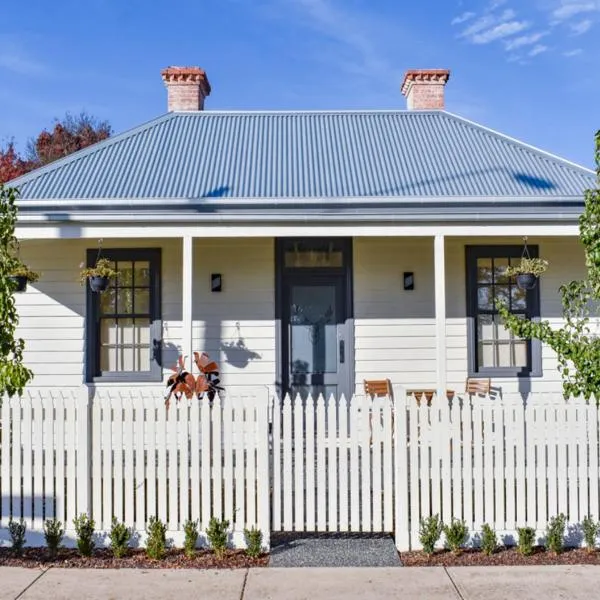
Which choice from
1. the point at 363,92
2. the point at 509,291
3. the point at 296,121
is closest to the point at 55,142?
the point at 363,92

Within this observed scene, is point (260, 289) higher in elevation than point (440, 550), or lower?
higher

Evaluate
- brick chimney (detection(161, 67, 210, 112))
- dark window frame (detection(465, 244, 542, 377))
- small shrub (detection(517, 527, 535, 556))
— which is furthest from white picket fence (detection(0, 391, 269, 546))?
brick chimney (detection(161, 67, 210, 112))

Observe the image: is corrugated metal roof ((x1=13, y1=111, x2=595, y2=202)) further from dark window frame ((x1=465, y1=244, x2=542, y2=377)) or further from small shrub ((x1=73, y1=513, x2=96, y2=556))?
small shrub ((x1=73, y1=513, x2=96, y2=556))

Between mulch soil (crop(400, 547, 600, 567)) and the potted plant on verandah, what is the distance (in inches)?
173

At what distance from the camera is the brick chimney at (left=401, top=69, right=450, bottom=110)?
1250cm

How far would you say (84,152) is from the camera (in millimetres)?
10352

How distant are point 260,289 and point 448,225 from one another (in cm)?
293

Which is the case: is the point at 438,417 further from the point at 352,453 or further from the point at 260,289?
the point at 260,289

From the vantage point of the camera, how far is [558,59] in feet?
57.8

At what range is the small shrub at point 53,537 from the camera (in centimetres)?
489

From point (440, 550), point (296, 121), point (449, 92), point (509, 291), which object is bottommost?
point (440, 550)

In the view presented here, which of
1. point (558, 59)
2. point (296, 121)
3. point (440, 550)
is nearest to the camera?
point (440, 550)

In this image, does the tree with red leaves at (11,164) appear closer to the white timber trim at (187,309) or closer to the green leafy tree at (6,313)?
the white timber trim at (187,309)

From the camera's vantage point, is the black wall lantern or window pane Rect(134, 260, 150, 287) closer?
the black wall lantern
